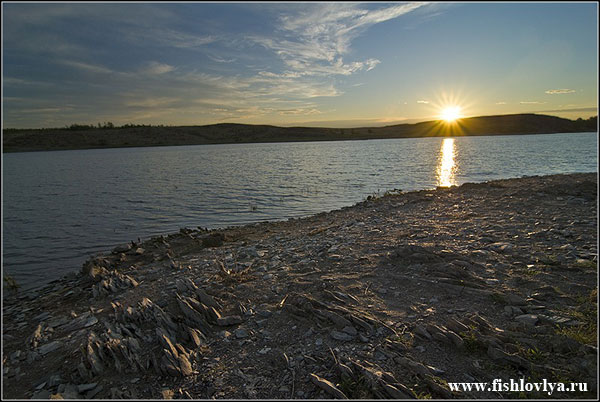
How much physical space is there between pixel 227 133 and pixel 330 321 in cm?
14177

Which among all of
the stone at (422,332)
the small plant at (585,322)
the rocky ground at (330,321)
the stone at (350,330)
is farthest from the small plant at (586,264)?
the stone at (350,330)

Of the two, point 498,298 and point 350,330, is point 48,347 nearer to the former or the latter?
point 350,330

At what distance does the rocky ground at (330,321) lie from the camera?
475 cm

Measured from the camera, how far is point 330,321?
239 inches

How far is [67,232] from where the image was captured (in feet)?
56.7

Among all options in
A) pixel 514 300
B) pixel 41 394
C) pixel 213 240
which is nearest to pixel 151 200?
pixel 213 240

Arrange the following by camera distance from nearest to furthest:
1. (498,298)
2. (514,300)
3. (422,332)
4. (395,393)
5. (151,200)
→ (395,393) < (422,332) < (514,300) < (498,298) < (151,200)

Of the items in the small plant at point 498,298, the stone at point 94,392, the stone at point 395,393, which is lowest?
the stone at point 94,392

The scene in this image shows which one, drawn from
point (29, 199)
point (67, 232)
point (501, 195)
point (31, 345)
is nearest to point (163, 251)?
point (31, 345)

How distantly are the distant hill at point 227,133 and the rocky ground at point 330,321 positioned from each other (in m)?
114

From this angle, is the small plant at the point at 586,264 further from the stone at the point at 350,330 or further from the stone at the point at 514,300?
the stone at the point at 350,330

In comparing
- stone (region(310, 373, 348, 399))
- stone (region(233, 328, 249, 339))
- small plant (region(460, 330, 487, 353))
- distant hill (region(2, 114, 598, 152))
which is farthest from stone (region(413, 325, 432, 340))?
distant hill (region(2, 114, 598, 152))

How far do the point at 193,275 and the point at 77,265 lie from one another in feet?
23.2

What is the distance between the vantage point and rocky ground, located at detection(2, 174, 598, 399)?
4.75 metres
